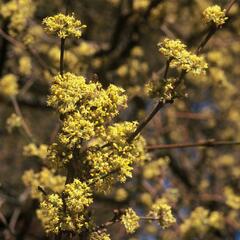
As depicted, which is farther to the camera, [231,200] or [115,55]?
[115,55]

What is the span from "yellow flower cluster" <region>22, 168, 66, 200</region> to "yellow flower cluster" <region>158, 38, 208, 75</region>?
1176 millimetres

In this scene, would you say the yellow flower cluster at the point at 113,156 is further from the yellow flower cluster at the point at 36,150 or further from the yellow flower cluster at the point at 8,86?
the yellow flower cluster at the point at 8,86

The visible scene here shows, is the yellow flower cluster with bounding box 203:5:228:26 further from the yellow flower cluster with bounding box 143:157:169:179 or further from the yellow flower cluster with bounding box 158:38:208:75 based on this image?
the yellow flower cluster with bounding box 143:157:169:179

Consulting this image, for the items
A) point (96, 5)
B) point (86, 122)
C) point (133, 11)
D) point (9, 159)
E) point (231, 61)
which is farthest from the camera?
point (9, 159)

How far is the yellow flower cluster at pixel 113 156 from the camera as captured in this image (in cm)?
221

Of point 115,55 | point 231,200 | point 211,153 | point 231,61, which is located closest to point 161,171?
point 231,200

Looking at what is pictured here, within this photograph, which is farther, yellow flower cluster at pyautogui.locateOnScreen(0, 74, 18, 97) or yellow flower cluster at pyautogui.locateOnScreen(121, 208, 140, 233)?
yellow flower cluster at pyautogui.locateOnScreen(0, 74, 18, 97)

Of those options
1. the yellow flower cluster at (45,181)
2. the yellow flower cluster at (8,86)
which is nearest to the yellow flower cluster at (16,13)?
the yellow flower cluster at (8,86)

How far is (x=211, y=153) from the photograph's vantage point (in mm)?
7035

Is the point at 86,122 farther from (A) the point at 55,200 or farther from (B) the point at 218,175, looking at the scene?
(B) the point at 218,175

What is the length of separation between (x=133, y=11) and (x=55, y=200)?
3128 millimetres

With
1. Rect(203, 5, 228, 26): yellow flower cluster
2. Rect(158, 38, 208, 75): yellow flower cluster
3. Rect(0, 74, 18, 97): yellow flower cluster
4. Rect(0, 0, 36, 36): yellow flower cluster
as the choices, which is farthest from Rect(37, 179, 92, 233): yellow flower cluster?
Rect(0, 74, 18, 97): yellow flower cluster

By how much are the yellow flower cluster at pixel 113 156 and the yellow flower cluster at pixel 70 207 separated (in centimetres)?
9

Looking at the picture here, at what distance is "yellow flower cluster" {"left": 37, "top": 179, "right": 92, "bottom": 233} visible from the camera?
2111 mm
